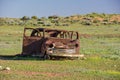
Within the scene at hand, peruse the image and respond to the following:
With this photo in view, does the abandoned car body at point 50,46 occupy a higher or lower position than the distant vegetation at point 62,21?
higher

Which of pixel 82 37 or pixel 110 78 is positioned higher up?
pixel 110 78

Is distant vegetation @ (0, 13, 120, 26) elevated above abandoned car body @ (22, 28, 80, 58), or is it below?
below

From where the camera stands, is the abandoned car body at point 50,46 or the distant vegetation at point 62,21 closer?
the abandoned car body at point 50,46

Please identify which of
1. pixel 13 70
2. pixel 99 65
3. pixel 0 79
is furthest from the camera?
pixel 99 65

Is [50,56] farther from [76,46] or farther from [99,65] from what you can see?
[99,65]

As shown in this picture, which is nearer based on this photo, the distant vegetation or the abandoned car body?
the abandoned car body

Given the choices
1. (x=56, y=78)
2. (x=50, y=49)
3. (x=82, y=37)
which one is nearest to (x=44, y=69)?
(x=56, y=78)

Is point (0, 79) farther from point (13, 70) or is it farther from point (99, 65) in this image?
point (99, 65)

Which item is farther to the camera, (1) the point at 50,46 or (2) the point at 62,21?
(2) the point at 62,21

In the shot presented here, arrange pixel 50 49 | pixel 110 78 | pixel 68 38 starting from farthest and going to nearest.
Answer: pixel 68 38 → pixel 50 49 → pixel 110 78

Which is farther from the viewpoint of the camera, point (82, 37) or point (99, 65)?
point (82, 37)

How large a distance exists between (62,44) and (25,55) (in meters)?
2.13

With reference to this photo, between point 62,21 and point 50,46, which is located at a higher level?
point 50,46

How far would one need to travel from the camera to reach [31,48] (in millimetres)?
23328
